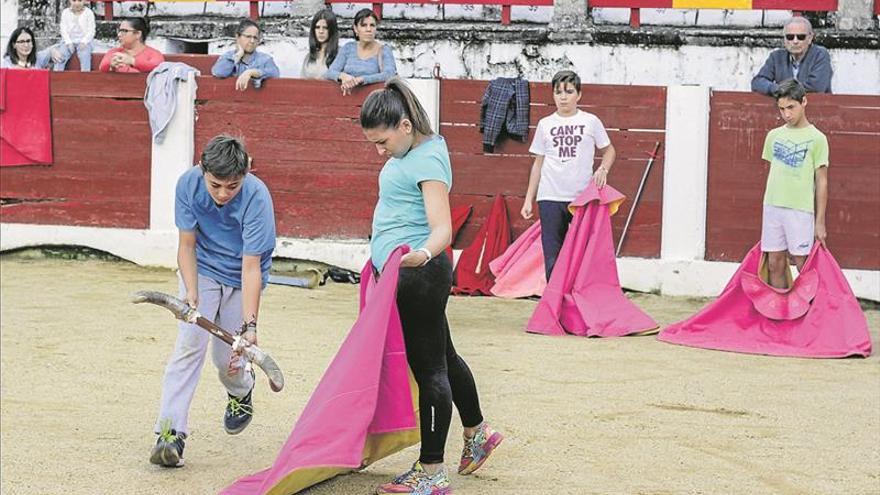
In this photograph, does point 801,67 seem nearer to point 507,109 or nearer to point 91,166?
point 507,109

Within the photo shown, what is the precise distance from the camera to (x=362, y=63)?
9.58 meters

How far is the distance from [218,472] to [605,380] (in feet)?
6.79

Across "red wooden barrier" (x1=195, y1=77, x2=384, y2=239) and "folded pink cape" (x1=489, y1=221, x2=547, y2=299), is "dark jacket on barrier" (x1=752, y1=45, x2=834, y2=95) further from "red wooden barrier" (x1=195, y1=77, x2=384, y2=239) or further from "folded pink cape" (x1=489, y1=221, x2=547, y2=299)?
"red wooden barrier" (x1=195, y1=77, x2=384, y2=239)

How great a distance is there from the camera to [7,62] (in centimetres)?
Result: 1077

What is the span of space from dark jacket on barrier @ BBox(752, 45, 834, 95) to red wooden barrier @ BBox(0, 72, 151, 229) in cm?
404

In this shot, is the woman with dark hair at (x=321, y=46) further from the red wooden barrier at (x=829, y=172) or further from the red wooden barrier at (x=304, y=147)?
the red wooden barrier at (x=829, y=172)

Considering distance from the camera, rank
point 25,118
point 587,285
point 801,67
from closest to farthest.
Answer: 1. point 587,285
2. point 801,67
3. point 25,118

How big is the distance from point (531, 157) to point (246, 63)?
199 centimetres

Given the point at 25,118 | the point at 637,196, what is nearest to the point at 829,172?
the point at 637,196

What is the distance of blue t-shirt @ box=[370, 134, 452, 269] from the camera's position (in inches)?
156

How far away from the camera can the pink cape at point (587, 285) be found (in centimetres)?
736

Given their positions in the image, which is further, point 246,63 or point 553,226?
point 246,63

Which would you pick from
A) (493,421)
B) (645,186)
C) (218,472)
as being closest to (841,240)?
(645,186)

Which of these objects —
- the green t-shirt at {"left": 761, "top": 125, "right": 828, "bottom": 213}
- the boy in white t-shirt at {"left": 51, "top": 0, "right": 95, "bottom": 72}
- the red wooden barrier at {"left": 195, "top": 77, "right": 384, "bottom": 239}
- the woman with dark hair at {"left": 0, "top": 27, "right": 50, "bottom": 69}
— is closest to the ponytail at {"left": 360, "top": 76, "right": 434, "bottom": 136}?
the green t-shirt at {"left": 761, "top": 125, "right": 828, "bottom": 213}
